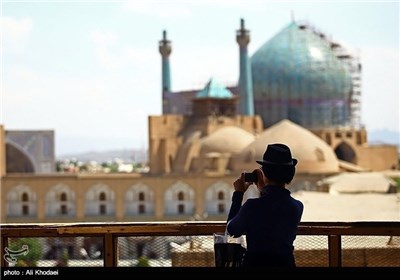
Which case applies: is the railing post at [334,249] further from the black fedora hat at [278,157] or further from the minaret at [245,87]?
the minaret at [245,87]

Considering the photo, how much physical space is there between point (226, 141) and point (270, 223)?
26409 mm

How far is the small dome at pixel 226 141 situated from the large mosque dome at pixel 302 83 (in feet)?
19.7

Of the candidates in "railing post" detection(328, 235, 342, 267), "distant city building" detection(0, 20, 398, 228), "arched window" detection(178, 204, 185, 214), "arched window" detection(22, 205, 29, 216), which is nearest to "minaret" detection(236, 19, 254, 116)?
"distant city building" detection(0, 20, 398, 228)

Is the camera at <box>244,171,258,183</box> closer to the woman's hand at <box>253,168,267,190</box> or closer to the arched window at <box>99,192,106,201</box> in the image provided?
the woman's hand at <box>253,168,267,190</box>

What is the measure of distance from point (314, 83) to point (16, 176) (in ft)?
42.9

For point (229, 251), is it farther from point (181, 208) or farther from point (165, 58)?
point (165, 58)

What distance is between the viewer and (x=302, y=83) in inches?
1423

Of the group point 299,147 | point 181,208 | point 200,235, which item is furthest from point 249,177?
point 181,208

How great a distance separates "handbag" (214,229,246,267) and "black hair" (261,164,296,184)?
11.4 inches

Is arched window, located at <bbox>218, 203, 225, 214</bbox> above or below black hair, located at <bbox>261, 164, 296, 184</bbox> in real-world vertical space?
below

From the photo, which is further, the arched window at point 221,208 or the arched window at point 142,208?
the arched window at point 142,208

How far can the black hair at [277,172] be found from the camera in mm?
3590

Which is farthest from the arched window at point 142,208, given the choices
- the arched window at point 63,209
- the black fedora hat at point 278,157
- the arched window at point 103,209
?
the black fedora hat at point 278,157

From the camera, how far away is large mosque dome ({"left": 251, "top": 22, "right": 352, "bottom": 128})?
1425 inches
